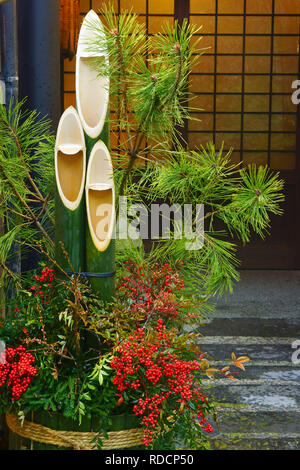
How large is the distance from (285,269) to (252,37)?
9.56 feet

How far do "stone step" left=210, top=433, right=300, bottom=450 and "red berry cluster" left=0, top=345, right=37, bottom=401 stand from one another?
6.34 ft

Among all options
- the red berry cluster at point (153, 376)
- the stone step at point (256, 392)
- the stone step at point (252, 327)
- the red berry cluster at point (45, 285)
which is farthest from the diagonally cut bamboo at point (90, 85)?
the stone step at point (252, 327)

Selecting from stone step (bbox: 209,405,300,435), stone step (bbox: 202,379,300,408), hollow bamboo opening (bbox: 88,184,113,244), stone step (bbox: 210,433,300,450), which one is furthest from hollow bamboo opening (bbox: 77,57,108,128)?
stone step (bbox: 202,379,300,408)

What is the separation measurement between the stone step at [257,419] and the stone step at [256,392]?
0.09 m

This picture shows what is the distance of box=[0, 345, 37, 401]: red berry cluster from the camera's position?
2.58m

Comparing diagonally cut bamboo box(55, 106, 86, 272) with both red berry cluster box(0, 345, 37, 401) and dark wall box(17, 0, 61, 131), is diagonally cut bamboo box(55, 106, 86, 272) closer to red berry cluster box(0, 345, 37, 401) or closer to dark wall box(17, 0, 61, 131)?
red berry cluster box(0, 345, 37, 401)

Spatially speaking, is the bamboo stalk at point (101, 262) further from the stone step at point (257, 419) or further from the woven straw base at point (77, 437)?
the stone step at point (257, 419)

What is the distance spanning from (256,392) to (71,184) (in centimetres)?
280

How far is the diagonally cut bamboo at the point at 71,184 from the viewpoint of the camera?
9.14 ft

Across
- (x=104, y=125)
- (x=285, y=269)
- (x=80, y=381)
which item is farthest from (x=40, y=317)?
(x=285, y=269)

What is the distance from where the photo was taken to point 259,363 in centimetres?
578

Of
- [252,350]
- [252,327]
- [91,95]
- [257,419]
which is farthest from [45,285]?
[252,327]
